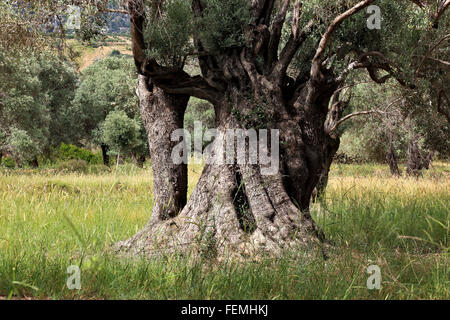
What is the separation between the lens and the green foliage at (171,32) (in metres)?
7.59

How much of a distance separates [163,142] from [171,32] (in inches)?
89.2

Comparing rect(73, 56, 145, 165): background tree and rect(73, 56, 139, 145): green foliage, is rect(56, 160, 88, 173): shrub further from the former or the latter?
rect(73, 56, 139, 145): green foliage

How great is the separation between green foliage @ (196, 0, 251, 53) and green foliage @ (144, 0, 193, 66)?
302 mm

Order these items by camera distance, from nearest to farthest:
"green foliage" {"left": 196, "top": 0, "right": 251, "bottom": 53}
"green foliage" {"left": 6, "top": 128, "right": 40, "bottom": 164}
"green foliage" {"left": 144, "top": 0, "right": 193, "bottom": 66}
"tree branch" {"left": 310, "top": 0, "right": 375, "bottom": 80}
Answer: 1. "tree branch" {"left": 310, "top": 0, "right": 375, "bottom": 80}
2. "green foliage" {"left": 144, "top": 0, "right": 193, "bottom": 66}
3. "green foliage" {"left": 196, "top": 0, "right": 251, "bottom": 53}
4. "green foliage" {"left": 6, "top": 128, "right": 40, "bottom": 164}

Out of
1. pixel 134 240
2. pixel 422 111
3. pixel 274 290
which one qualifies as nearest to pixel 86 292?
pixel 274 290

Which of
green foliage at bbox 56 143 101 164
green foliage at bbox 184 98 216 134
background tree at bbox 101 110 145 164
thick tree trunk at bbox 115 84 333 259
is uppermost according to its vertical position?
green foliage at bbox 184 98 216 134

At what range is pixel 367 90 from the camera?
78.4 feet

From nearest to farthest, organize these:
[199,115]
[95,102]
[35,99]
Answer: [35,99], [95,102], [199,115]

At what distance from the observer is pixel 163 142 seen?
8.74 m

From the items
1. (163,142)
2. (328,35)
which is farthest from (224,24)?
(163,142)

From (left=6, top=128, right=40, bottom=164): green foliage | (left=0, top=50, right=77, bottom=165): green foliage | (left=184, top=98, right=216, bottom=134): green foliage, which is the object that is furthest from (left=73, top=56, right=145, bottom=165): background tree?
(left=6, top=128, right=40, bottom=164): green foliage

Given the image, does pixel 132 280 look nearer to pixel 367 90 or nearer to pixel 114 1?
pixel 114 1

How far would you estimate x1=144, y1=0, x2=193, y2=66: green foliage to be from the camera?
24.9ft

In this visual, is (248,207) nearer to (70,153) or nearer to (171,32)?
(171,32)
